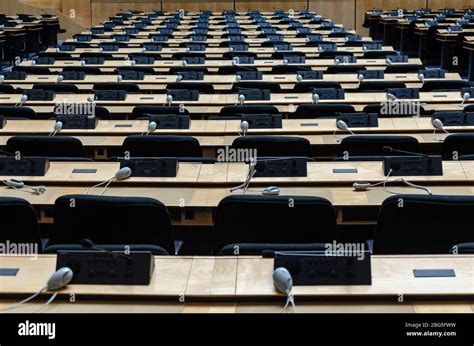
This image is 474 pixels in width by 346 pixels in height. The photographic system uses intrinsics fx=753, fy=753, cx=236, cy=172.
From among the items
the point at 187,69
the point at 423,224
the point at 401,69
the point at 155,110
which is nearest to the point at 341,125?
the point at 155,110

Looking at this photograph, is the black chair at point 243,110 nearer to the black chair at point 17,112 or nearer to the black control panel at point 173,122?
the black control panel at point 173,122

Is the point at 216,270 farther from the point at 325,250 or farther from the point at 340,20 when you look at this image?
the point at 340,20

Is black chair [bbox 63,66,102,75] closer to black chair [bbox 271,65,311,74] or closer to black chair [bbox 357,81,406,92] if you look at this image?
black chair [bbox 271,65,311,74]

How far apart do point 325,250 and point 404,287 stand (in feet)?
1.20

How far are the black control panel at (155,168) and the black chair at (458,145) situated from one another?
184 cm

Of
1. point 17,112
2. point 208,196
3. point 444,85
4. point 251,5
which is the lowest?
point 208,196

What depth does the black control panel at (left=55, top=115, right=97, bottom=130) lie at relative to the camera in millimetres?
5938

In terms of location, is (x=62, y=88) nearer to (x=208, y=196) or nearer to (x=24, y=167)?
(x=24, y=167)

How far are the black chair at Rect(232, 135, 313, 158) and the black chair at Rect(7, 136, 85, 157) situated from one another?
1.09 m

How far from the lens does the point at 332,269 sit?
248cm

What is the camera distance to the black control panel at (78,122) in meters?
5.94

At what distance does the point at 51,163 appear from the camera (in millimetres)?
4633

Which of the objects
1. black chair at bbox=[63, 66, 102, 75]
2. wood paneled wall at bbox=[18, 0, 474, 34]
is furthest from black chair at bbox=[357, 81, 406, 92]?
wood paneled wall at bbox=[18, 0, 474, 34]

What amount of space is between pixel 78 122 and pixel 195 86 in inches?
92.5
